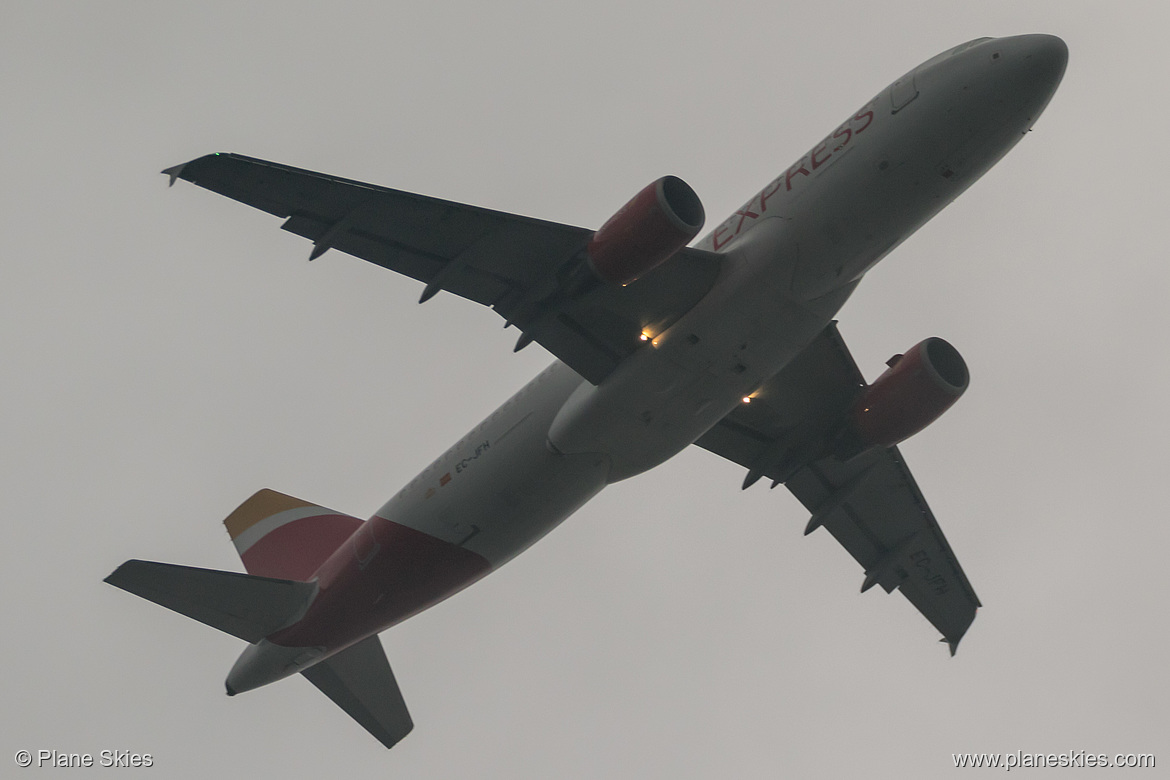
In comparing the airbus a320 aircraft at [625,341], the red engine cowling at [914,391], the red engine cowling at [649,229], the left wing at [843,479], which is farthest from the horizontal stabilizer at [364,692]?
the red engine cowling at [914,391]

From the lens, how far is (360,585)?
26.6 metres

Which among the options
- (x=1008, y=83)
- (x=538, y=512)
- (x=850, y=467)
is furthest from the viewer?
(x=850, y=467)

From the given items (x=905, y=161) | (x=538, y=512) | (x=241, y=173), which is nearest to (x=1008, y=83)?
(x=905, y=161)

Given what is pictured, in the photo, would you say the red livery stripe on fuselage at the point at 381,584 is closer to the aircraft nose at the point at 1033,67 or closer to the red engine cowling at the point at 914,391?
the red engine cowling at the point at 914,391

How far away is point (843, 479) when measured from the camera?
3053 cm

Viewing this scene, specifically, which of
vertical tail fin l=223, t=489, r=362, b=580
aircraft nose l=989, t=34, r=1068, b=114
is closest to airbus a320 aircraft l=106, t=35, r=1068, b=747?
aircraft nose l=989, t=34, r=1068, b=114

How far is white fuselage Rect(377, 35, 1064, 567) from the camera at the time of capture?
22.0m

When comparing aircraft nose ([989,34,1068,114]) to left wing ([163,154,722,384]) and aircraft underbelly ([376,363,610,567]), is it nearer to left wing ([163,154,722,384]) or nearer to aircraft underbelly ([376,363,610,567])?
left wing ([163,154,722,384])

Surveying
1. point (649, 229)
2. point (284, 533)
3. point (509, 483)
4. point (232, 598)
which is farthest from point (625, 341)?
point (284, 533)

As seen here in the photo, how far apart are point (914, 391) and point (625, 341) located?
7.14 meters

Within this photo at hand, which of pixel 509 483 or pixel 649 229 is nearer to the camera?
pixel 649 229

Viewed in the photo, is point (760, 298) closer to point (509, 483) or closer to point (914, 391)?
point (914, 391)

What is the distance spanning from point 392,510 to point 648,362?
7.41 meters

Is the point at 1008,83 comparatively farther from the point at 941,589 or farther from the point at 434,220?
the point at 941,589
